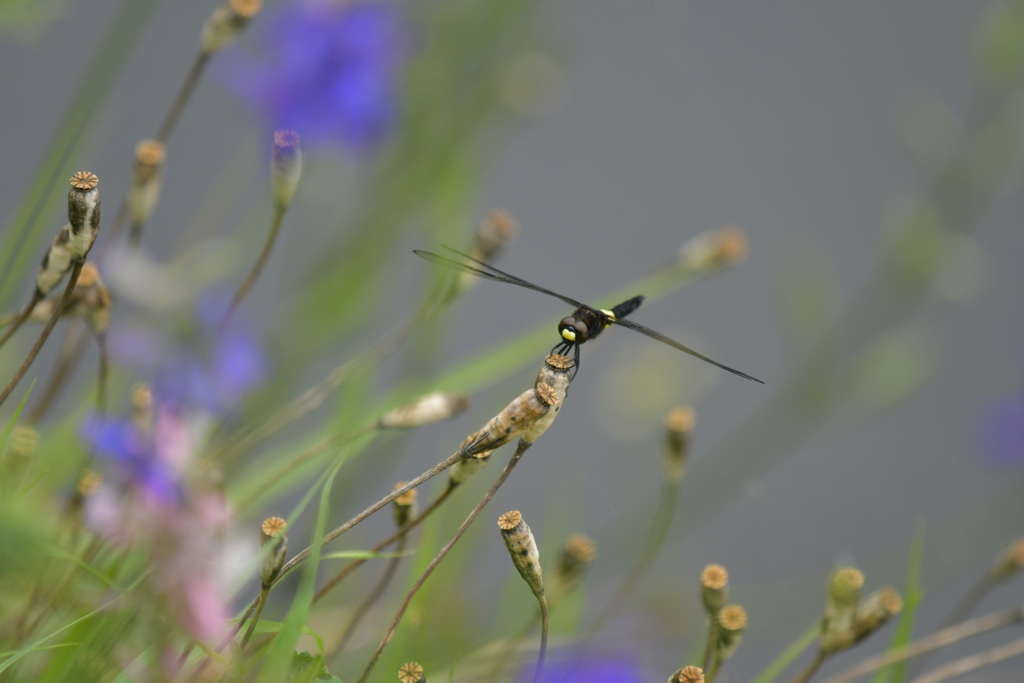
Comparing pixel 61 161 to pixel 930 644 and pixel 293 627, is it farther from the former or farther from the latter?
pixel 930 644

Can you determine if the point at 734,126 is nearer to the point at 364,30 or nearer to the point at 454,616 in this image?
the point at 364,30

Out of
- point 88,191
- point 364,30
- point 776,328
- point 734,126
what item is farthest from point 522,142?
point 88,191

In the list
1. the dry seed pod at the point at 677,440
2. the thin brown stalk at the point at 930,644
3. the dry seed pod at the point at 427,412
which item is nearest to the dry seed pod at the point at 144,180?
the dry seed pod at the point at 427,412

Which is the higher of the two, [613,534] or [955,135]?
[955,135]

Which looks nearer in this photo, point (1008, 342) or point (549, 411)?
point (549, 411)

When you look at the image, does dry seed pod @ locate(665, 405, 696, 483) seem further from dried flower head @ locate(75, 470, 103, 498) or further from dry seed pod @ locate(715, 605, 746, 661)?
dried flower head @ locate(75, 470, 103, 498)

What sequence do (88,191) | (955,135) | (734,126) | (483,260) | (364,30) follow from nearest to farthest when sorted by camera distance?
(88,191) < (483,260) < (364,30) < (955,135) < (734,126)

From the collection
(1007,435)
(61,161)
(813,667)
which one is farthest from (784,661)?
(1007,435)
